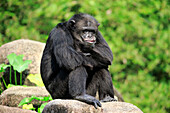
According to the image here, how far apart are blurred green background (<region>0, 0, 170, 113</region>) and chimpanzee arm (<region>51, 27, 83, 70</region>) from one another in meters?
5.59

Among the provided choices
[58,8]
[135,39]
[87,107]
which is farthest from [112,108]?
[135,39]

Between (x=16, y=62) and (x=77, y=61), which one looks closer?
(x=77, y=61)

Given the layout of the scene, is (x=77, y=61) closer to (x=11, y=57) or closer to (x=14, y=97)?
(x=14, y=97)

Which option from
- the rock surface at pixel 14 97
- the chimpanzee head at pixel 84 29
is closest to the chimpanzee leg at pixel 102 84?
the chimpanzee head at pixel 84 29

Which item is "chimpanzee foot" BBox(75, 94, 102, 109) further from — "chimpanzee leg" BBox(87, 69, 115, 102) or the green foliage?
the green foliage

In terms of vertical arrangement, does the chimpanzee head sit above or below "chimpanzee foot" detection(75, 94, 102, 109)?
above

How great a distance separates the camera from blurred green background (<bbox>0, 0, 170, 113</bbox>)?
437 inches

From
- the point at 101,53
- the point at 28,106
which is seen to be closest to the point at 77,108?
the point at 101,53

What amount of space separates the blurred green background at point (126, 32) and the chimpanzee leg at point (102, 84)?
219 inches

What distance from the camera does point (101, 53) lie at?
5332 millimetres

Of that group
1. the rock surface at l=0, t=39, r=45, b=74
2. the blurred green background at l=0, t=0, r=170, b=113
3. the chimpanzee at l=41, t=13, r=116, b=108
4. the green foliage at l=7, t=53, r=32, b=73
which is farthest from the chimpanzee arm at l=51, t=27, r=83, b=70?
the blurred green background at l=0, t=0, r=170, b=113

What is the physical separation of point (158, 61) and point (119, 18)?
2.19 m

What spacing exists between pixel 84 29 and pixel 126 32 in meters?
6.97

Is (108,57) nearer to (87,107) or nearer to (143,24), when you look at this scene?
(87,107)
